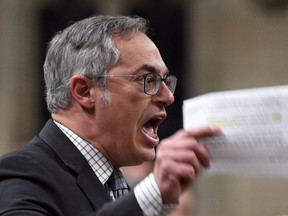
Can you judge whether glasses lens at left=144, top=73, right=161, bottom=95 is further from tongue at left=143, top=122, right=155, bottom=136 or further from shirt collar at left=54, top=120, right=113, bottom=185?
shirt collar at left=54, top=120, right=113, bottom=185

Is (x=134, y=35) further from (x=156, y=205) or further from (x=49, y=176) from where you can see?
(x=156, y=205)

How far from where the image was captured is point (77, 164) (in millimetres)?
3553

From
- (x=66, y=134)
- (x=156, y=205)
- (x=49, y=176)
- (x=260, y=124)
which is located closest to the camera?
(x=260, y=124)

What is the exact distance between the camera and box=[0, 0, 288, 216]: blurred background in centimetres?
941

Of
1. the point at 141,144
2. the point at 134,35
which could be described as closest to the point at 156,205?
the point at 141,144

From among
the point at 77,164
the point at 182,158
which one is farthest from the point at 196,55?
the point at 182,158

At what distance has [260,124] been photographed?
9.23 ft

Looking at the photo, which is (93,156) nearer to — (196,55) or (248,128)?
(248,128)

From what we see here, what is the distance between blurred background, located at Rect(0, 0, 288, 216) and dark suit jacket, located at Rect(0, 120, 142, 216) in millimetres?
5739

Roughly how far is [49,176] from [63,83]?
1.73ft

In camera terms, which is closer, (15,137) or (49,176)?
(49,176)

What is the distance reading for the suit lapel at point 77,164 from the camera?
3.47m

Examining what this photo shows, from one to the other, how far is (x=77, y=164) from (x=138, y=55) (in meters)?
0.46

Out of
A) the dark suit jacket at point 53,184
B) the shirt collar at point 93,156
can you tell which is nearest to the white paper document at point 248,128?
the dark suit jacket at point 53,184
